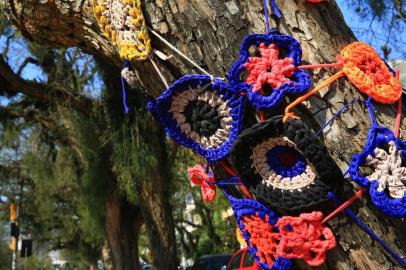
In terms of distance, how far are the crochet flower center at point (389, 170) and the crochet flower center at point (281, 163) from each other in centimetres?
16

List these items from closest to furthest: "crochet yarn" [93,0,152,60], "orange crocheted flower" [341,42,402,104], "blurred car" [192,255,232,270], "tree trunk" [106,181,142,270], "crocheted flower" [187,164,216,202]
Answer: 1. "orange crocheted flower" [341,42,402,104]
2. "crochet yarn" [93,0,152,60]
3. "crocheted flower" [187,164,216,202]
4. "tree trunk" [106,181,142,270]
5. "blurred car" [192,255,232,270]

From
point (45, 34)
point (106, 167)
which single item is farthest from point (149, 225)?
point (45, 34)

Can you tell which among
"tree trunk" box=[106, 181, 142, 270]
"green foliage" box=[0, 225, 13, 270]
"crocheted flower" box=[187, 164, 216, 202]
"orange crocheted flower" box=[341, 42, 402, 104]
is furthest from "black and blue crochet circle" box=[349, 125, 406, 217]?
"green foliage" box=[0, 225, 13, 270]

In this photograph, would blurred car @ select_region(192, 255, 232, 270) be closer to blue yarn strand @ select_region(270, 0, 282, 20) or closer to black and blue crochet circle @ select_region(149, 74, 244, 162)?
black and blue crochet circle @ select_region(149, 74, 244, 162)

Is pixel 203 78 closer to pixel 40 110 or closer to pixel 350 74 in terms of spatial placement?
pixel 350 74

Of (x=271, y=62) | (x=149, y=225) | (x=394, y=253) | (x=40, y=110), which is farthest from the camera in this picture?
(x=40, y=110)

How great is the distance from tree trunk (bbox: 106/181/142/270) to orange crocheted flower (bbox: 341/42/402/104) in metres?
7.87

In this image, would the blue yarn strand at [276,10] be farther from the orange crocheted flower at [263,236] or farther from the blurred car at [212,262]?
the blurred car at [212,262]

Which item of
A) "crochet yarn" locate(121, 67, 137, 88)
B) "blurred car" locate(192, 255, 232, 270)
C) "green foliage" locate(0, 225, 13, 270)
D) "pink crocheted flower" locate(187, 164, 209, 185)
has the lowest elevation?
"pink crocheted flower" locate(187, 164, 209, 185)

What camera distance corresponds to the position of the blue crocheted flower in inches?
50.5

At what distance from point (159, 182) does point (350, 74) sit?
6038mm

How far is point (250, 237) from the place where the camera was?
1366 millimetres

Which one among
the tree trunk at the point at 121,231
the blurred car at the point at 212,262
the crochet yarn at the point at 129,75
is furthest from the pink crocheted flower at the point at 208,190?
the blurred car at the point at 212,262

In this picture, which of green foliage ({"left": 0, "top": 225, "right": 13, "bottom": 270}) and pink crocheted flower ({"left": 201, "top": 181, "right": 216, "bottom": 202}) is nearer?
pink crocheted flower ({"left": 201, "top": 181, "right": 216, "bottom": 202})
